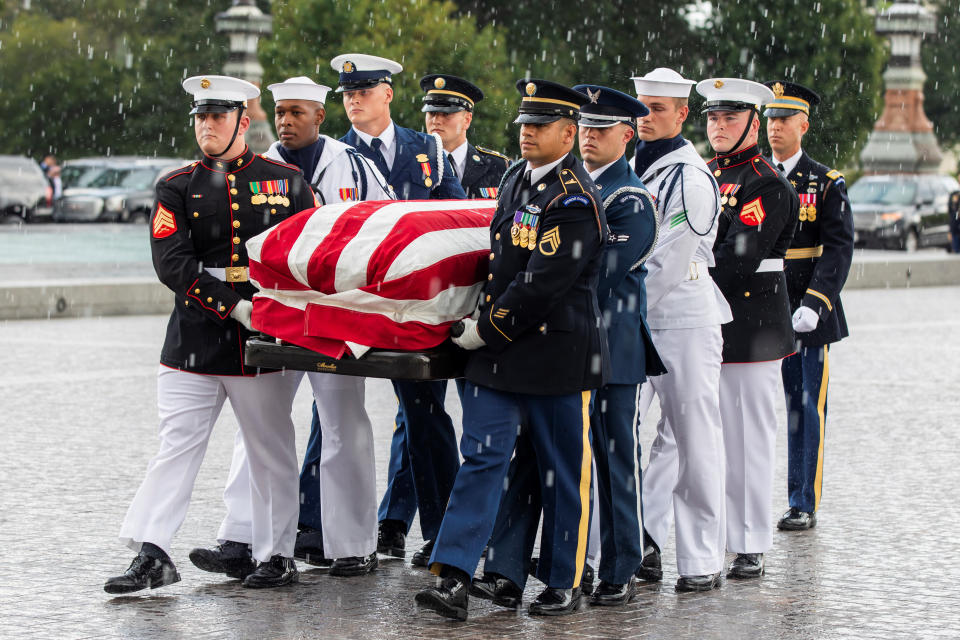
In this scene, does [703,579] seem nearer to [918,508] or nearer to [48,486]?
[918,508]

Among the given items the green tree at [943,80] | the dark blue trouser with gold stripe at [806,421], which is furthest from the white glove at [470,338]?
the green tree at [943,80]

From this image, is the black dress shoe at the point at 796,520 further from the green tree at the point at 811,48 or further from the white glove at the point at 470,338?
the green tree at the point at 811,48

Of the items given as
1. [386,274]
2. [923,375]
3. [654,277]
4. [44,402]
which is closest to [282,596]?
[386,274]

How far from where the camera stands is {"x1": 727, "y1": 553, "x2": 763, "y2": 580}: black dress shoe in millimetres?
6492

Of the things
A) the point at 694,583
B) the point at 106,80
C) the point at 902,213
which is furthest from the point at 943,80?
Answer: the point at 694,583

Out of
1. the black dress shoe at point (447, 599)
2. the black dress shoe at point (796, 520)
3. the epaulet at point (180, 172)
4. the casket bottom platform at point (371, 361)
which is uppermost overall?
the epaulet at point (180, 172)

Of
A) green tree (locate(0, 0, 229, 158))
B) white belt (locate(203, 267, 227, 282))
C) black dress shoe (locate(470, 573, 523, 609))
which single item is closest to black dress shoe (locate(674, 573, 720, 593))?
black dress shoe (locate(470, 573, 523, 609))

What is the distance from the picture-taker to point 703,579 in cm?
626

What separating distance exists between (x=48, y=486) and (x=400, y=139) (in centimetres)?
255

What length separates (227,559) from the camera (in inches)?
248

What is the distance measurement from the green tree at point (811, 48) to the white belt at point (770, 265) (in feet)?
81.3

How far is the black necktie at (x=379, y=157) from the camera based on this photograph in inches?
284

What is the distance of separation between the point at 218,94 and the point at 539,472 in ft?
6.11

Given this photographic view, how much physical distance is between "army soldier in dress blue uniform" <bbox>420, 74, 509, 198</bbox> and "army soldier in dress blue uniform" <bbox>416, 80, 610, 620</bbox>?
7.12ft
